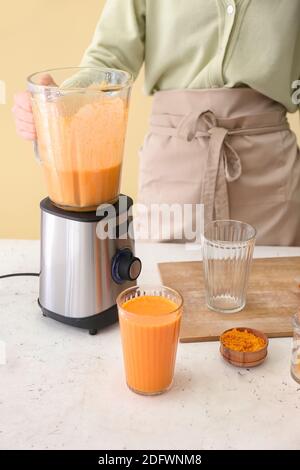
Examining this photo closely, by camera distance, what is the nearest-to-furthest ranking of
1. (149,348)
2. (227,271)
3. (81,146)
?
(149,348) → (81,146) → (227,271)

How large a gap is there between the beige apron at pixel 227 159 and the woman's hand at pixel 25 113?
1.52ft

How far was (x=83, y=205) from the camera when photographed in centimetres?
96

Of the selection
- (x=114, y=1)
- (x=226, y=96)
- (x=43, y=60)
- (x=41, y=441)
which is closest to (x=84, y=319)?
(x=41, y=441)

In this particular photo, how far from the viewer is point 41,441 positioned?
748 millimetres

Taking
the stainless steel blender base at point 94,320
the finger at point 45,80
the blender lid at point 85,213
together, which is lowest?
the stainless steel blender base at point 94,320

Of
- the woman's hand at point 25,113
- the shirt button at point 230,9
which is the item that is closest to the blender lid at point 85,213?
the woman's hand at point 25,113

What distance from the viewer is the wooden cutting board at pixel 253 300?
0.97 m

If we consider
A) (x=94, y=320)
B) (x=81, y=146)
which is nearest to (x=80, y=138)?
(x=81, y=146)

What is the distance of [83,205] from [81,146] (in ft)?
0.30

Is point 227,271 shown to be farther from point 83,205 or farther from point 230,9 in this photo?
point 230,9

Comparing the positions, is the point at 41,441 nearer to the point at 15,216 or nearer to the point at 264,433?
the point at 264,433

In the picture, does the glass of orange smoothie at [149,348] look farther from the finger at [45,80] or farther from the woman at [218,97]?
the woman at [218,97]

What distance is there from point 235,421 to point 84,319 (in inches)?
11.8

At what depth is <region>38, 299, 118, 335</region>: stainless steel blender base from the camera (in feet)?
3.17
